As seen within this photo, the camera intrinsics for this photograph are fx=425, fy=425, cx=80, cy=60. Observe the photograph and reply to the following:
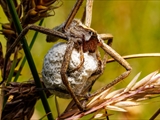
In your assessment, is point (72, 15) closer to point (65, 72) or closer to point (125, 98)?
point (65, 72)

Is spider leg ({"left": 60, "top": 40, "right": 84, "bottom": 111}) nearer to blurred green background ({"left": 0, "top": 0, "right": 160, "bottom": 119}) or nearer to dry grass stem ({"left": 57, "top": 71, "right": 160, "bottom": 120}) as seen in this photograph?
A: dry grass stem ({"left": 57, "top": 71, "right": 160, "bottom": 120})

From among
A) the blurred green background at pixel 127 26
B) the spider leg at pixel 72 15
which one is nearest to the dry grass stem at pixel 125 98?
the spider leg at pixel 72 15

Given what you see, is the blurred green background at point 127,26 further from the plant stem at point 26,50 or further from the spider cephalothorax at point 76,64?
the plant stem at point 26,50

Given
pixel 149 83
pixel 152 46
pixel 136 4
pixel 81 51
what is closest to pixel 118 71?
pixel 152 46

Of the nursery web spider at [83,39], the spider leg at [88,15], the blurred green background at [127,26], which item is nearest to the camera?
the nursery web spider at [83,39]

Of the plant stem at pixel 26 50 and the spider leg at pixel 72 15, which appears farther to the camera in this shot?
the spider leg at pixel 72 15

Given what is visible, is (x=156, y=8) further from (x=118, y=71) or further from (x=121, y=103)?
(x=121, y=103)

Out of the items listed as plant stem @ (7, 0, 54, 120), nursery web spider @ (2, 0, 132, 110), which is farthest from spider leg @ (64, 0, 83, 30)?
plant stem @ (7, 0, 54, 120)

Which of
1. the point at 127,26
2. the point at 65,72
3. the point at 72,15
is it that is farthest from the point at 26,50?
the point at 127,26
